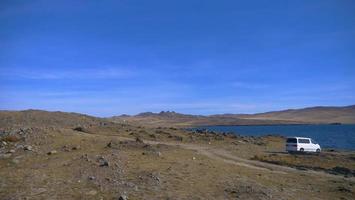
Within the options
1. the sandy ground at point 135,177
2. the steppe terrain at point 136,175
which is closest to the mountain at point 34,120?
the steppe terrain at point 136,175

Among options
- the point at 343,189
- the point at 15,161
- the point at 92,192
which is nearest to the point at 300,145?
the point at 343,189

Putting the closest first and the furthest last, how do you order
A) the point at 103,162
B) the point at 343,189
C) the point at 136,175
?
1. the point at 343,189
2. the point at 136,175
3. the point at 103,162

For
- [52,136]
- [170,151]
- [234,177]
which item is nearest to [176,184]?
[234,177]

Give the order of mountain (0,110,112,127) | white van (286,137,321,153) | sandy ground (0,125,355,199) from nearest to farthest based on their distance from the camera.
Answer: sandy ground (0,125,355,199)
white van (286,137,321,153)
mountain (0,110,112,127)

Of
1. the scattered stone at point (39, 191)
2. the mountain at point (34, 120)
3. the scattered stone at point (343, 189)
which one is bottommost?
the scattered stone at point (39, 191)

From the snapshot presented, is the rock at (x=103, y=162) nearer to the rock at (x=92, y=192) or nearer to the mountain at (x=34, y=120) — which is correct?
the rock at (x=92, y=192)

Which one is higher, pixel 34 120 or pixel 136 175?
pixel 34 120

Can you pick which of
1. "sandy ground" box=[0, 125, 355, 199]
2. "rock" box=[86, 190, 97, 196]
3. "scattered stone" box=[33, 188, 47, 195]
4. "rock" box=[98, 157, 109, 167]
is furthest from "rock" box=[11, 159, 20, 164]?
"rock" box=[86, 190, 97, 196]

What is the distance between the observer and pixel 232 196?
19.2m

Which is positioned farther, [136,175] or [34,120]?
[34,120]

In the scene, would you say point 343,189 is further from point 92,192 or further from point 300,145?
point 300,145

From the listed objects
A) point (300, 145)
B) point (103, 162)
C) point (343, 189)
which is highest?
point (300, 145)

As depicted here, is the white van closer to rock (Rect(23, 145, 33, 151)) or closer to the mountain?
the mountain

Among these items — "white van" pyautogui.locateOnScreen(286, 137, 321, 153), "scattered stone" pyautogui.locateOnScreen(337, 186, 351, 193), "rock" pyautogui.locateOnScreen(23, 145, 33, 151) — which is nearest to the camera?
"scattered stone" pyautogui.locateOnScreen(337, 186, 351, 193)
